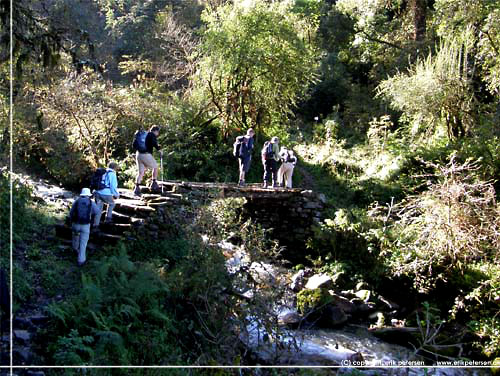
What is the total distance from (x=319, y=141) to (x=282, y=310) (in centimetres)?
1182

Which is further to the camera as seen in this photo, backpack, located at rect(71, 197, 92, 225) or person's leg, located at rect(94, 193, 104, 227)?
person's leg, located at rect(94, 193, 104, 227)

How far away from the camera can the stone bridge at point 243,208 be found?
1038cm

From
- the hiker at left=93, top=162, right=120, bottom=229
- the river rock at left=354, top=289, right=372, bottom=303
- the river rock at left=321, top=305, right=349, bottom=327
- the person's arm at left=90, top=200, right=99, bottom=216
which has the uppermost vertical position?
the hiker at left=93, top=162, right=120, bottom=229

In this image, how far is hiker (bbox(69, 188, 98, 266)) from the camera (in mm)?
9211

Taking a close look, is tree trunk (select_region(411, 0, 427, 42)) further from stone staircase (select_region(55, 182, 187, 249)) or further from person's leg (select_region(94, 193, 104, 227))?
person's leg (select_region(94, 193, 104, 227))

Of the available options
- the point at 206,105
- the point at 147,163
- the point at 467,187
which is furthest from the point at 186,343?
the point at 206,105

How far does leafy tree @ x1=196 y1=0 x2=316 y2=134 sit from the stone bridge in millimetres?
5061

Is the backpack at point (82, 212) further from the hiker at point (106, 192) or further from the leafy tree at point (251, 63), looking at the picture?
the leafy tree at point (251, 63)

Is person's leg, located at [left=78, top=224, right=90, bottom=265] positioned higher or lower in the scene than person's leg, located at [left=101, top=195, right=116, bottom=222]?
lower

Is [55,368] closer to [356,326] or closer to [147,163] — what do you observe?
[147,163]

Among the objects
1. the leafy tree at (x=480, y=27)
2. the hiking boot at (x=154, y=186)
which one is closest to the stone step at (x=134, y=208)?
the hiking boot at (x=154, y=186)

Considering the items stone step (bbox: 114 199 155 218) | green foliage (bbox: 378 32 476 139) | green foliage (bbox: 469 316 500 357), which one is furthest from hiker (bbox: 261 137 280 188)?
green foliage (bbox: 469 316 500 357)

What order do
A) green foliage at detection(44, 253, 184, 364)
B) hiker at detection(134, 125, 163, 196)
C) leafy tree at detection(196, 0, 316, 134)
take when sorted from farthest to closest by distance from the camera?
leafy tree at detection(196, 0, 316, 134) → hiker at detection(134, 125, 163, 196) → green foliage at detection(44, 253, 184, 364)

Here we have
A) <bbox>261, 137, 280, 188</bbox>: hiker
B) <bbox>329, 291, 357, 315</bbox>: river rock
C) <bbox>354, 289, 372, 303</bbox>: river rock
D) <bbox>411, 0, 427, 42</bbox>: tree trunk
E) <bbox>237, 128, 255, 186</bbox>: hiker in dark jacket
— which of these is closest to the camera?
<bbox>329, 291, 357, 315</bbox>: river rock
